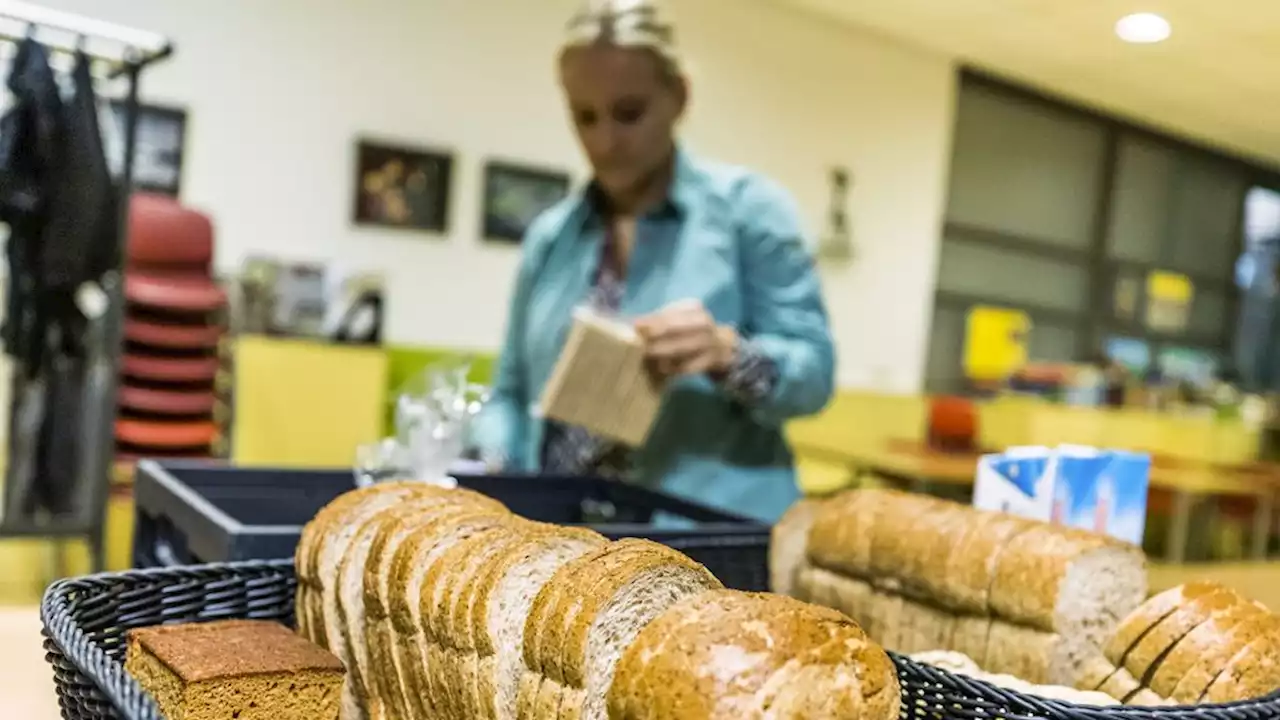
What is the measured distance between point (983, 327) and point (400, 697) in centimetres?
688

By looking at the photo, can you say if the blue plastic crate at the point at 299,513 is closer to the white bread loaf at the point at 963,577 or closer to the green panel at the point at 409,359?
the white bread loaf at the point at 963,577

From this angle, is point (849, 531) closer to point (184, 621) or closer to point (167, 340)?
point (184, 621)

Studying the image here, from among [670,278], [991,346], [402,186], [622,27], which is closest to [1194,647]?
[670,278]

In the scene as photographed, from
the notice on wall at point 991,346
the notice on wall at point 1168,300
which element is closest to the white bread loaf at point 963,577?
the notice on wall at point 991,346

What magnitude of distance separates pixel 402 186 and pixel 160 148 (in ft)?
3.34

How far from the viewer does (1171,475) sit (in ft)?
19.1

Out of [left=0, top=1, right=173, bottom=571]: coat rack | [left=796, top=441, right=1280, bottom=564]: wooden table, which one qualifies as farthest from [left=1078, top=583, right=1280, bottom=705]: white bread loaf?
[left=796, top=441, right=1280, bottom=564]: wooden table

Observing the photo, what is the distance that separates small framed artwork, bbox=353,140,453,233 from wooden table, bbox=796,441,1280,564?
95.2 inches

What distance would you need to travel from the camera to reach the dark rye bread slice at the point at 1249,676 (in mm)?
932

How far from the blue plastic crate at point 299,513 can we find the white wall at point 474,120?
3.36 m

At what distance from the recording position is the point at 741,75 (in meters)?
6.09

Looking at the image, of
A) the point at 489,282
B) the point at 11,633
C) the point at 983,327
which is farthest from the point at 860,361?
the point at 11,633

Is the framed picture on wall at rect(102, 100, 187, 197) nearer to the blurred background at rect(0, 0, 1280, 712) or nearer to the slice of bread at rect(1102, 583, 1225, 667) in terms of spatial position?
the blurred background at rect(0, 0, 1280, 712)

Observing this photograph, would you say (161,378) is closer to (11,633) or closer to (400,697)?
(11,633)
